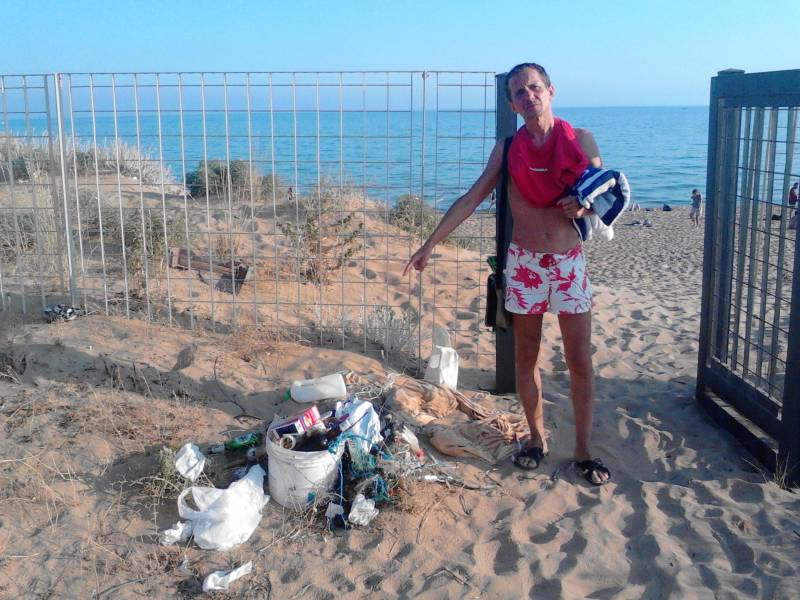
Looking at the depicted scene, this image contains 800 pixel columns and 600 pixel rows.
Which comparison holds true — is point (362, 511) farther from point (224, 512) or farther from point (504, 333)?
point (504, 333)

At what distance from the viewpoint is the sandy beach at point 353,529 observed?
3277 millimetres

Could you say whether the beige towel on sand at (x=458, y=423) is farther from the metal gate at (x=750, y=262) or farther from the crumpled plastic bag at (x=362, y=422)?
the metal gate at (x=750, y=262)

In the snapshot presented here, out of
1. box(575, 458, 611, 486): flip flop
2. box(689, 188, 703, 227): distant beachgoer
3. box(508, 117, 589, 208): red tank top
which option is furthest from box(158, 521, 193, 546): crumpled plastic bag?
box(689, 188, 703, 227): distant beachgoer

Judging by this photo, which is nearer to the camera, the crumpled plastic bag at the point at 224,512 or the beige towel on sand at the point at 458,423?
the crumpled plastic bag at the point at 224,512

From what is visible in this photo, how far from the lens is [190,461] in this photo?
3.94m

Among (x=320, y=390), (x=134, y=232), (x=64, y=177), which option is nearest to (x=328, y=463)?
(x=320, y=390)

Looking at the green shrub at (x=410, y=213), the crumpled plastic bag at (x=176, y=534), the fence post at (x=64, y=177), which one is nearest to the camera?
the crumpled plastic bag at (x=176, y=534)

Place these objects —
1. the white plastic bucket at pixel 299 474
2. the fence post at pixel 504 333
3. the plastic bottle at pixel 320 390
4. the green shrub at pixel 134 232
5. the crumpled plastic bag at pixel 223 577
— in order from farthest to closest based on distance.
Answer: the green shrub at pixel 134 232
the fence post at pixel 504 333
the plastic bottle at pixel 320 390
the white plastic bucket at pixel 299 474
the crumpled plastic bag at pixel 223 577

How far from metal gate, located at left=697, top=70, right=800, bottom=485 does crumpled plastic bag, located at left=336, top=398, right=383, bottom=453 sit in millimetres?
2165

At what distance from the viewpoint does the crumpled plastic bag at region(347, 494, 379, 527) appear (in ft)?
12.0

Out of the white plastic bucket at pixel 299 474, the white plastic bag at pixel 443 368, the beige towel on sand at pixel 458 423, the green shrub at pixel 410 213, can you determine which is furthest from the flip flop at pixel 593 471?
the green shrub at pixel 410 213

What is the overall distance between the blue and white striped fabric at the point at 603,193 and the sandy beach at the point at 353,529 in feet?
4.69

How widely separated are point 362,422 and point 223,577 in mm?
1134

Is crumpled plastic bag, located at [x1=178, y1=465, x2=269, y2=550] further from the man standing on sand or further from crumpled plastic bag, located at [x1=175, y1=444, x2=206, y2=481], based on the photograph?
the man standing on sand
